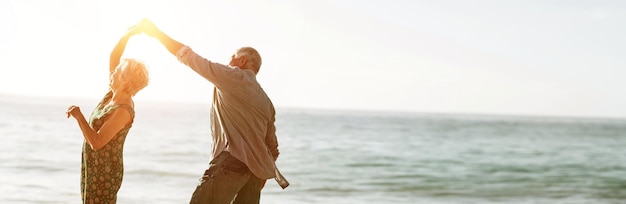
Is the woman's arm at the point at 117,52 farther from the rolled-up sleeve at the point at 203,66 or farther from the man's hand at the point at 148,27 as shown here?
the rolled-up sleeve at the point at 203,66

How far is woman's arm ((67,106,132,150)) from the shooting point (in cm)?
437

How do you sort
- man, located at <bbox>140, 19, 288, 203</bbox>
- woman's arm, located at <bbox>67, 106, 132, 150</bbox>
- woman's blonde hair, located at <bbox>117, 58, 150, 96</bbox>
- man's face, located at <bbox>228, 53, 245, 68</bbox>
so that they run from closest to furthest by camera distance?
woman's arm, located at <bbox>67, 106, 132, 150</bbox>
woman's blonde hair, located at <bbox>117, 58, 150, 96</bbox>
man, located at <bbox>140, 19, 288, 203</bbox>
man's face, located at <bbox>228, 53, 245, 68</bbox>

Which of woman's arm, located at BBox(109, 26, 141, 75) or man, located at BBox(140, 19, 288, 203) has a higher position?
woman's arm, located at BBox(109, 26, 141, 75)

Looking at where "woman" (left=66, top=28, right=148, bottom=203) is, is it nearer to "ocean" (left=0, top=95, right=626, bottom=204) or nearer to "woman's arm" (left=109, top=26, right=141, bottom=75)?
"woman's arm" (left=109, top=26, right=141, bottom=75)

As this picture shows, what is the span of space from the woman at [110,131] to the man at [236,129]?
32 centimetres

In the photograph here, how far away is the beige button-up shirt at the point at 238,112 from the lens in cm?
474

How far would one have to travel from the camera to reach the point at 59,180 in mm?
14562

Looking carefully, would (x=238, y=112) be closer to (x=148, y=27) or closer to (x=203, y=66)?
(x=203, y=66)

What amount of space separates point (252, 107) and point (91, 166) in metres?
0.95

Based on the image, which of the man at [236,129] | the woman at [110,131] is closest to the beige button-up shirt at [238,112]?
the man at [236,129]

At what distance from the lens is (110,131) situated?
4516 millimetres

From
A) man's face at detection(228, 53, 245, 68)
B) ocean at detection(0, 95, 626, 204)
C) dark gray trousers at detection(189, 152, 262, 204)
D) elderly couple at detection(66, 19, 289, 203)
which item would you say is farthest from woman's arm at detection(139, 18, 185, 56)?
ocean at detection(0, 95, 626, 204)

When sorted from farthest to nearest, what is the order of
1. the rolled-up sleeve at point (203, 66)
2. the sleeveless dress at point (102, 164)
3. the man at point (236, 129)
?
1. the man at point (236, 129)
2. the rolled-up sleeve at point (203, 66)
3. the sleeveless dress at point (102, 164)

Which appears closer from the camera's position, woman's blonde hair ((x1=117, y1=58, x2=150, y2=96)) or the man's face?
woman's blonde hair ((x1=117, y1=58, x2=150, y2=96))
